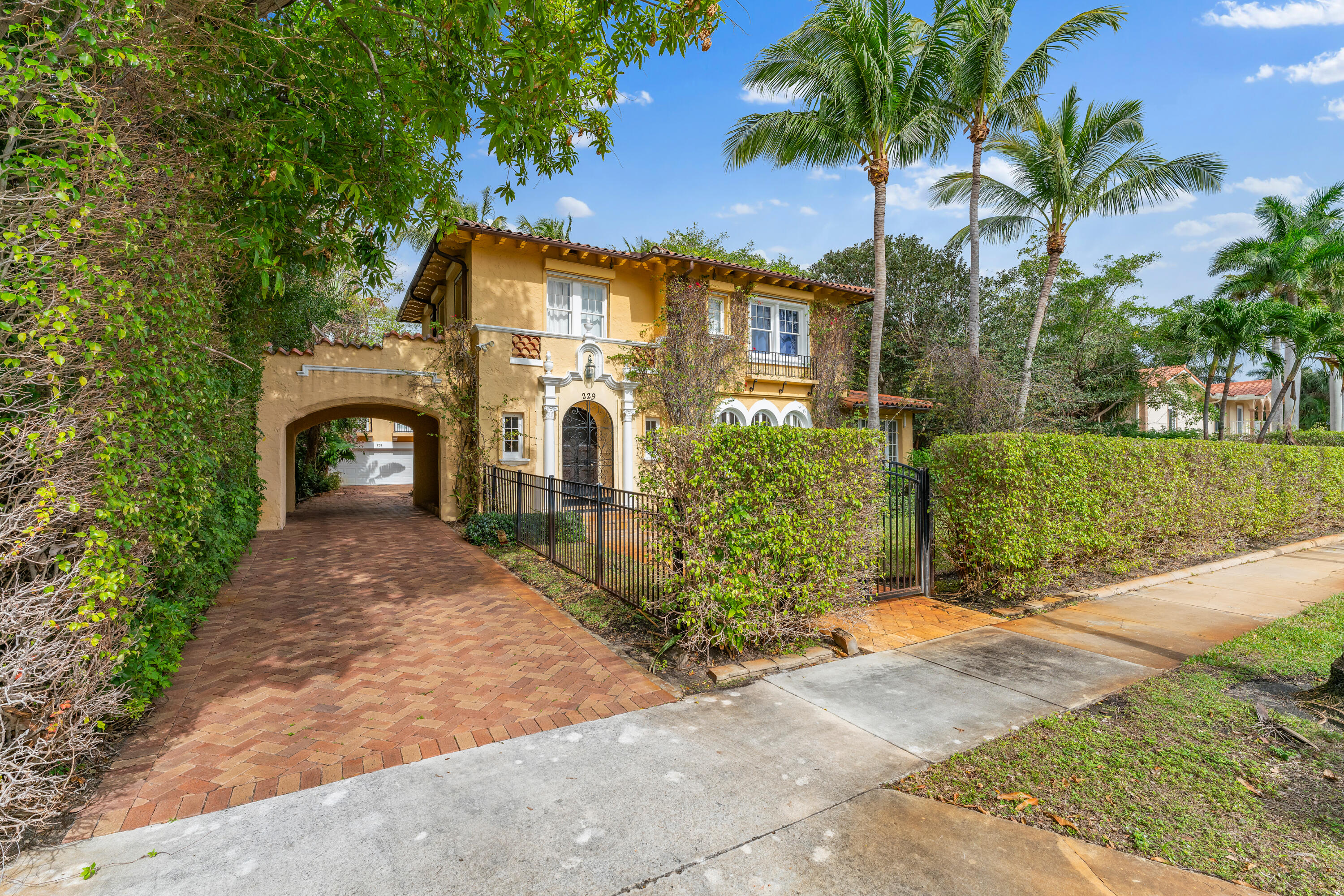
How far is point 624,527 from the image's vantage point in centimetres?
640

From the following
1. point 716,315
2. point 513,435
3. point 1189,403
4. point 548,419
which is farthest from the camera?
point 1189,403

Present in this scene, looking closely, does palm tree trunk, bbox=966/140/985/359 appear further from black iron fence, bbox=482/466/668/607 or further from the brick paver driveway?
the brick paver driveway

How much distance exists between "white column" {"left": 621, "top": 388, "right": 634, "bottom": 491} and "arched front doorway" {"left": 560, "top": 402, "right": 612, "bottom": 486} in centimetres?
34

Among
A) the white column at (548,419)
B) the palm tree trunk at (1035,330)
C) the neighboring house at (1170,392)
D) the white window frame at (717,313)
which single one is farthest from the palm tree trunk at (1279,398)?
the white column at (548,419)

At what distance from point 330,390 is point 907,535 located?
478 inches

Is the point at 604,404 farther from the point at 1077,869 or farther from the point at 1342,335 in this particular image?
the point at 1342,335

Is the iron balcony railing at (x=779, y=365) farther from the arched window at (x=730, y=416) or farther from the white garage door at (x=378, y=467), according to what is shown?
the white garage door at (x=378, y=467)

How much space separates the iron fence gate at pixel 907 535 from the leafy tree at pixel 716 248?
→ 21.1 metres

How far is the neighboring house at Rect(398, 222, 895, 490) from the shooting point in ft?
44.2

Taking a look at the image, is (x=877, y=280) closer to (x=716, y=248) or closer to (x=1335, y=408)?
(x=716, y=248)

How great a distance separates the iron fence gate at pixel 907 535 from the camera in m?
6.96

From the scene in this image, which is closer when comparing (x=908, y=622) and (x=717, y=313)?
(x=908, y=622)

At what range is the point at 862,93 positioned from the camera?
1310 centimetres

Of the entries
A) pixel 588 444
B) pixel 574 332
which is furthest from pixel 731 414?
pixel 574 332
